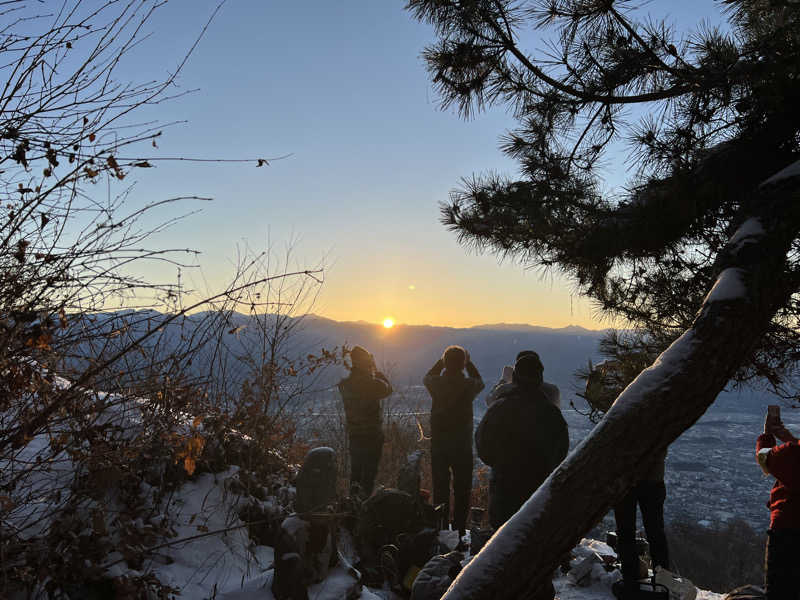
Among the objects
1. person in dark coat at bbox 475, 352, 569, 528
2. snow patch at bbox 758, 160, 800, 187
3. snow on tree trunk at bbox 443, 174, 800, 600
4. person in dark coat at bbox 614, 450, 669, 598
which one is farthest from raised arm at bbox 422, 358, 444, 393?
snow patch at bbox 758, 160, 800, 187

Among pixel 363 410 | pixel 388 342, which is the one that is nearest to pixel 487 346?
pixel 388 342

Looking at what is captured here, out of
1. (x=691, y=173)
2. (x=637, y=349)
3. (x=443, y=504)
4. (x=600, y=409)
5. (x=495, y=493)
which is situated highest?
(x=691, y=173)

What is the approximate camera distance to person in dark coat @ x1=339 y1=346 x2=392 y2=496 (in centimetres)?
634

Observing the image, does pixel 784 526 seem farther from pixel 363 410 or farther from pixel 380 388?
pixel 363 410

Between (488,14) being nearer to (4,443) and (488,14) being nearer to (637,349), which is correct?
(637,349)

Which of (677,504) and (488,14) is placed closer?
(488,14)

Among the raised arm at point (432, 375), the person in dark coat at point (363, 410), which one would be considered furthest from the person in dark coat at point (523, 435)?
the person in dark coat at point (363, 410)

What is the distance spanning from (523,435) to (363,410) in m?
2.58

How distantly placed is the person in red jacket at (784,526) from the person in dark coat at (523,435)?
55.8 inches

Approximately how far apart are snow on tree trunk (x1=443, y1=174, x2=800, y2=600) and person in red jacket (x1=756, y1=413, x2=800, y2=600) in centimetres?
175

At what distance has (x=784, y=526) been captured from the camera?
139 inches

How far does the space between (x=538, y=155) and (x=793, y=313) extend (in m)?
2.04

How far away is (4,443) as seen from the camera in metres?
2.33

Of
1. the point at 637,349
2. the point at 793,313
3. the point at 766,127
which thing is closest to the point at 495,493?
the point at 637,349
